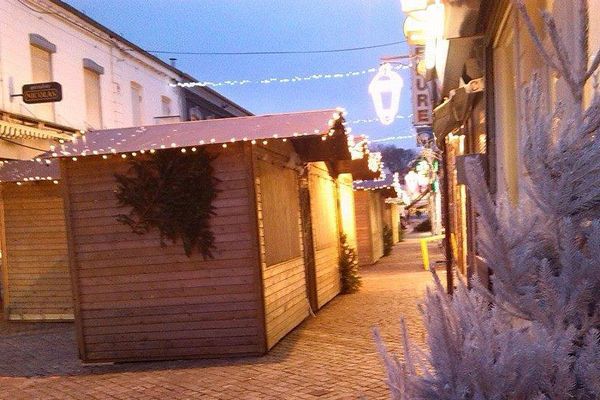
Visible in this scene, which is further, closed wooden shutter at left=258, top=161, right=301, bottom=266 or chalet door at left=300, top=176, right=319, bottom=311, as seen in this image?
chalet door at left=300, top=176, right=319, bottom=311

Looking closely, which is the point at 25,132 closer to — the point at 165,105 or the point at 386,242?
the point at 165,105

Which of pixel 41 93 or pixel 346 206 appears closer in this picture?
pixel 41 93

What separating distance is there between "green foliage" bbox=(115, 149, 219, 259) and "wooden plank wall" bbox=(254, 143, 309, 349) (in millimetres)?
634

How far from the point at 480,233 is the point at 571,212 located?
0.28 metres

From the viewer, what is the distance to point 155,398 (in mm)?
6211

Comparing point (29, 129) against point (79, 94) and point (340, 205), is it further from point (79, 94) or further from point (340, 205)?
point (340, 205)

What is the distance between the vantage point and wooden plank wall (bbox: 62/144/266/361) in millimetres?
7633

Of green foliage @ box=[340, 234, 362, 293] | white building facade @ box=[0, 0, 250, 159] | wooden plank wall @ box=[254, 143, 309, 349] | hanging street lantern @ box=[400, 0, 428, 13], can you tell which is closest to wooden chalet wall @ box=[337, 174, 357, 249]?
green foliage @ box=[340, 234, 362, 293]

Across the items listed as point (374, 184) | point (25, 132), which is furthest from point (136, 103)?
point (374, 184)

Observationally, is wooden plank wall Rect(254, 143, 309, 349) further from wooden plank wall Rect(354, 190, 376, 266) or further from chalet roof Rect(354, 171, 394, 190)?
wooden plank wall Rect(354, 190, 376, 266)

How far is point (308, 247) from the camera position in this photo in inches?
422

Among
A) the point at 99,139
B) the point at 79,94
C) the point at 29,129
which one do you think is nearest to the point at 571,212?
the point at 99,139

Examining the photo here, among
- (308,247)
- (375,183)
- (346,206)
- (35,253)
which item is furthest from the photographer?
(375,183)

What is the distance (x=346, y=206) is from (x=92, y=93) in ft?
24.1
